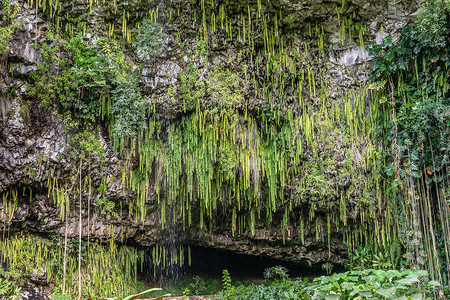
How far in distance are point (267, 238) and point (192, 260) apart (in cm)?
265

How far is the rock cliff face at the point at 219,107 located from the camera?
5.62 metres

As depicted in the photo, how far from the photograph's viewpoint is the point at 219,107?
6188mm

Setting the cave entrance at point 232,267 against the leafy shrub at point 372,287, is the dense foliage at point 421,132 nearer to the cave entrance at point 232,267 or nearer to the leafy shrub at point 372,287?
the leafy shrub at point 372,287

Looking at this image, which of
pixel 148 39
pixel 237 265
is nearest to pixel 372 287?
pixel 148 39

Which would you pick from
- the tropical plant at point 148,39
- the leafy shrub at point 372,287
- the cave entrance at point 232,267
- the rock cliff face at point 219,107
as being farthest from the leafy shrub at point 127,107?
the leafy shrub at point 372,287

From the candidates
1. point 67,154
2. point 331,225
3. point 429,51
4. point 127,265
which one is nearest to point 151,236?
point 127,265

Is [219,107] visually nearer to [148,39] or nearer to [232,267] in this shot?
[148,39]

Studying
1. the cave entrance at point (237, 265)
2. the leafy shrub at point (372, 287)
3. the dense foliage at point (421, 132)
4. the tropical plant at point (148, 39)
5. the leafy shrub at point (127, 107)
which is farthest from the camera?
the cave entrance at point (237, 265)

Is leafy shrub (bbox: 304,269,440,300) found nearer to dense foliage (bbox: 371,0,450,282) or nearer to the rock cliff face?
dense foliage (bbox: 371,0,450,282)

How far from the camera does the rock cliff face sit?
5.62 m

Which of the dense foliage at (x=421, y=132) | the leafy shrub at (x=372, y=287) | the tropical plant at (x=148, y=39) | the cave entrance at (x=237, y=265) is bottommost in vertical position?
the cave entrance at (x=237, y=265)

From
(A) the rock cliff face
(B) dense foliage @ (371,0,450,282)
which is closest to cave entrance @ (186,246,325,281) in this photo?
(A) the rock cliff face

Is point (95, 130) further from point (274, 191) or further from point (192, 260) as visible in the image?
point (192, 260)

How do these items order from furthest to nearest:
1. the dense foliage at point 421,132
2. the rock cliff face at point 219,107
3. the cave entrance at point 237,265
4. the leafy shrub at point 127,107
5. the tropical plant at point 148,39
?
the cave entrance at point 237,265
the tropical plant at point 148,39
the leafy shrub at point 127,107
the rock cliff face at point 219,107
the dense foliage at point 421,132
